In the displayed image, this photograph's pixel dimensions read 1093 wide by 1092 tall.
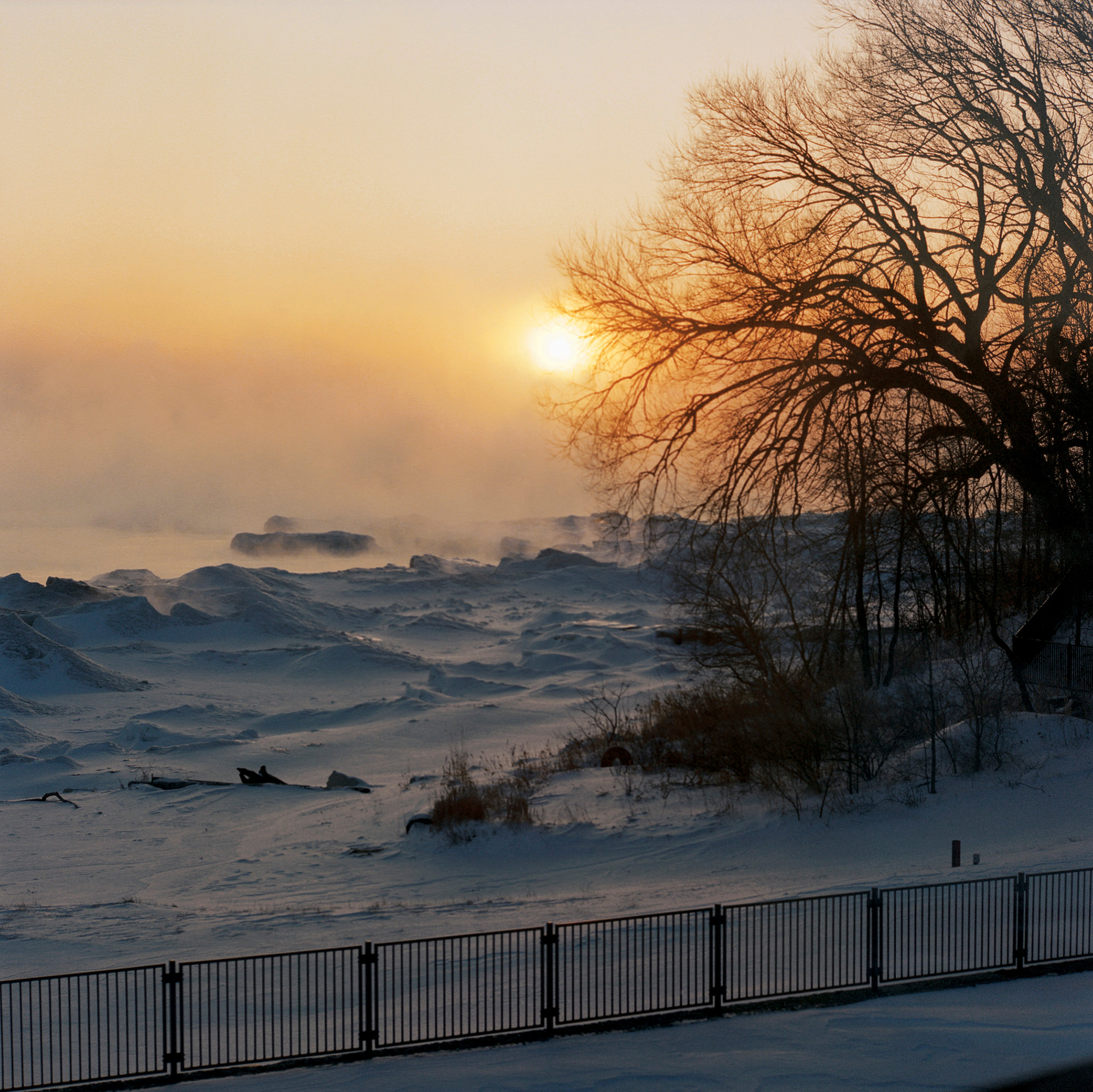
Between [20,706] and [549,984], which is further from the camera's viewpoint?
[20,706]

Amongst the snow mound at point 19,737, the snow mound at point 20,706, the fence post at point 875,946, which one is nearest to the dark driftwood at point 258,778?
the snow mound at point 19,737

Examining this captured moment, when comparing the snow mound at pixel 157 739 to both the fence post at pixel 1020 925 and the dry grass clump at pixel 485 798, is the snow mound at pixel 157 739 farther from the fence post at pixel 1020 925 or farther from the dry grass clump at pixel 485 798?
the fence post at pixel 1020 925

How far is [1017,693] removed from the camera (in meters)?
23.5

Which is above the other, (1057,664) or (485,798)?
(1057,664)

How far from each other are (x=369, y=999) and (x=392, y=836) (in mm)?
14452

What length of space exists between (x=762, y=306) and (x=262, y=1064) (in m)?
14.9

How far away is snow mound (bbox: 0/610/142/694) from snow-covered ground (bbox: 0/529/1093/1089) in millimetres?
112

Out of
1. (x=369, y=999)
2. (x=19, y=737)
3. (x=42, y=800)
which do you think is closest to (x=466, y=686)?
(x=19, y=737)

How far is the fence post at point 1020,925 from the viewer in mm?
11133

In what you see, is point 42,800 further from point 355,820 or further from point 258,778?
Result: point 355,820

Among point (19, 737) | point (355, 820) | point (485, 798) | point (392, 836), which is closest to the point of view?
point (392, 836)

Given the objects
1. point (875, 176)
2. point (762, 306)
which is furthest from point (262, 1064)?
point (875, 176)

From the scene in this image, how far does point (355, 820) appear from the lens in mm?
25438

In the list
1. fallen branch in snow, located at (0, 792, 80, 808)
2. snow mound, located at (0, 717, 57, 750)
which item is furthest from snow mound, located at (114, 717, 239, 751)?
fallen branch in snow, located at (0, 792, 80, 808)
